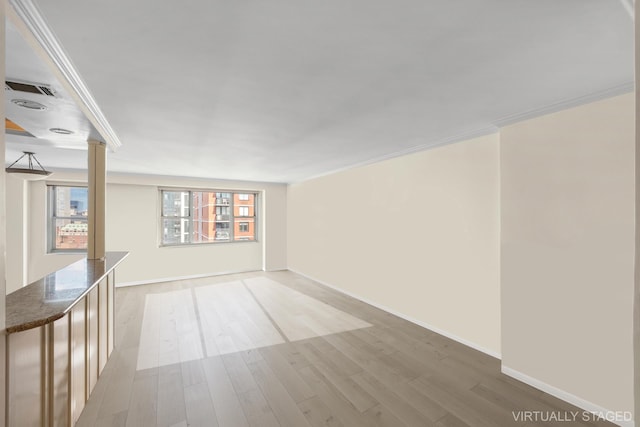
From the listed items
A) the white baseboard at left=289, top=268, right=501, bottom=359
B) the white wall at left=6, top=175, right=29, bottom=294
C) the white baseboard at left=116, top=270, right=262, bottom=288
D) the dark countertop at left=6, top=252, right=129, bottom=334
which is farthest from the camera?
the white baseboard at left=116, top=270, right=262, bottom=288

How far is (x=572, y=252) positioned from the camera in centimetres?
217

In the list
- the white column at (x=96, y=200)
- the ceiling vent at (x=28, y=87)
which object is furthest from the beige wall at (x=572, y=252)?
the white column at (x=96, y=200)

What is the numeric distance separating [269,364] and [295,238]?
14.7 ft

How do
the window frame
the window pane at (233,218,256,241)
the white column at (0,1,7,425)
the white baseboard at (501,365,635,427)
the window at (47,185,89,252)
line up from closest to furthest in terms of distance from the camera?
the white column at (0,1,7,425) < the white baseboard at (501,365,635,427) < the window at (47,185,89,252) < the window frame < the window pane at (233,218,256,241)

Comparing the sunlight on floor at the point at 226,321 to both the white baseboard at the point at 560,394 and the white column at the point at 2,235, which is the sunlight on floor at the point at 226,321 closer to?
the white baseboard at the point at 560,394

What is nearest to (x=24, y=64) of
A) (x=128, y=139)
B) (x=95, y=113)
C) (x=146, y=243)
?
(x=95, y=113)

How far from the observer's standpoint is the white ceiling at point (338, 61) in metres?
1.20

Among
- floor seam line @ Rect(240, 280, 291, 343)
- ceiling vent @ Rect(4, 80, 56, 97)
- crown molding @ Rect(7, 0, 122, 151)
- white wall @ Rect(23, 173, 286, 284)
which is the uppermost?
crown molding @ Rect(7, 0, 122, 151)

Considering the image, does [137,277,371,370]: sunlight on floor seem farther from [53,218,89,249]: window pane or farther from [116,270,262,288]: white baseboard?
[53,218,89,249]: window pane

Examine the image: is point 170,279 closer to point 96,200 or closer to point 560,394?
point 96,200

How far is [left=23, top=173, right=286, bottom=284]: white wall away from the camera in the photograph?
5.21 m

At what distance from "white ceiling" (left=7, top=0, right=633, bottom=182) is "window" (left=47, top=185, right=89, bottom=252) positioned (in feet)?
13.2

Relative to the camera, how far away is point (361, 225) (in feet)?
15.9

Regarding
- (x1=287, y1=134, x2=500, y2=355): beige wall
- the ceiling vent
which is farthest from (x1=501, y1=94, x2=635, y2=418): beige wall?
the ceiling vent
